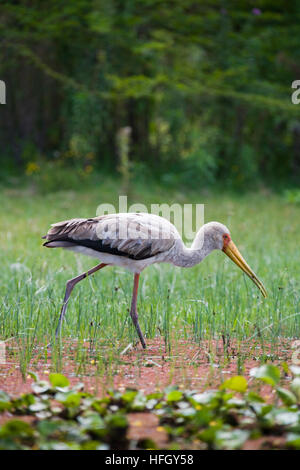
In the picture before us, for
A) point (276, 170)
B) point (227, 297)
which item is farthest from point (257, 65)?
point (227, 297)

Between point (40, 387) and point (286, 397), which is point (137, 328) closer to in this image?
point (40, 387)

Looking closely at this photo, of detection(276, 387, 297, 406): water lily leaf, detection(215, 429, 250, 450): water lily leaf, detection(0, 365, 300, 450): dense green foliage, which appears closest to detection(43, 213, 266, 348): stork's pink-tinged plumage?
detection(0, 365, 300, 450): dense green foliage

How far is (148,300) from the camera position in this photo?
18.0 ft

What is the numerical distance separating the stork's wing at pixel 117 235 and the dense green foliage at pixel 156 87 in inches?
369

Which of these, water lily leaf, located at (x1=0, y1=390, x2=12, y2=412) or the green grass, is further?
the green grass

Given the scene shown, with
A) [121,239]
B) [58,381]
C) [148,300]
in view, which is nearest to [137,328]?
[121,239]

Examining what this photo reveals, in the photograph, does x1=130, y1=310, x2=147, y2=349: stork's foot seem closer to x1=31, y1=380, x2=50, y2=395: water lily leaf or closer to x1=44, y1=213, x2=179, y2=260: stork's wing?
x1=44, y1=213, x2=179, y2=260: stork's wing

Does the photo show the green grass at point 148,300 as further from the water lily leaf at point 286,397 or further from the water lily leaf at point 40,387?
the water lily leaf at point 286,397

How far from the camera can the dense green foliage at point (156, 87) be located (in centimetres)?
1432

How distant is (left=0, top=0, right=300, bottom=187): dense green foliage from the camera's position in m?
14.3

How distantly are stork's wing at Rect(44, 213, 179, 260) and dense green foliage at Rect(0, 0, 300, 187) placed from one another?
30.7ft

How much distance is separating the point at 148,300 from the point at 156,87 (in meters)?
10.6

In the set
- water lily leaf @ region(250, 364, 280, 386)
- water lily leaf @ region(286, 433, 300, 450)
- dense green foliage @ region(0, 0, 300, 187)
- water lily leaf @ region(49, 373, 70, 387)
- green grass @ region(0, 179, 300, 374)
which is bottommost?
water lily leaf @ region(286, 433, 300, 450)
